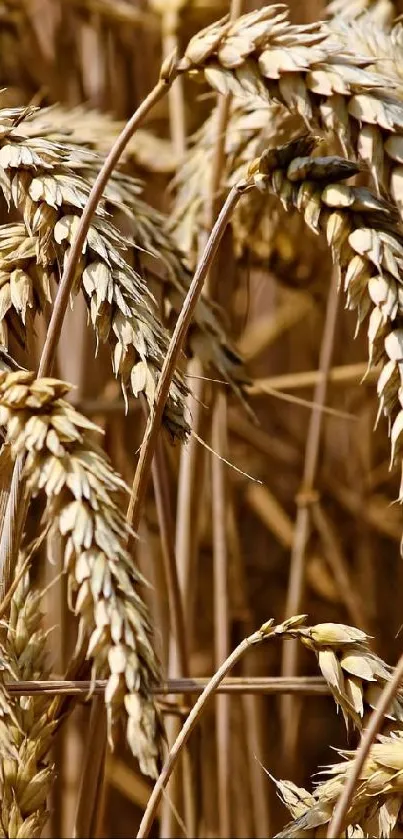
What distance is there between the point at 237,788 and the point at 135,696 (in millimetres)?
1019

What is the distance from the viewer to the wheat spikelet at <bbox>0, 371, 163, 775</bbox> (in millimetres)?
453

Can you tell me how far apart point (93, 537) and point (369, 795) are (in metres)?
0.24

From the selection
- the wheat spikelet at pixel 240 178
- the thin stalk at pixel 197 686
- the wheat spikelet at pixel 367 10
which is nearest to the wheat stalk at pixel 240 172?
the wheat spikelet at pixel 240 178

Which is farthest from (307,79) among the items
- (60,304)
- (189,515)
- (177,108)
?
(177,108)

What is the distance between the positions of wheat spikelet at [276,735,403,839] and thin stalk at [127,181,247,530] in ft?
0.65

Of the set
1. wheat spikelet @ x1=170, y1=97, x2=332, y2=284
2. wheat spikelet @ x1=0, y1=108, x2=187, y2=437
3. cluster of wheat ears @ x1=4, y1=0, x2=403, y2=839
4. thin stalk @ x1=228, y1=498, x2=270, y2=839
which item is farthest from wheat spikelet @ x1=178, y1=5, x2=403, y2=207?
thin stalk @ x1=228, y1=498, x2=270, y2=839

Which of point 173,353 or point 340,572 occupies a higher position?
point 173,353

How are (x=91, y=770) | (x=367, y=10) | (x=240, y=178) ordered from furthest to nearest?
1. (x=367, y=10)
2. (x=240, y=178)
3. (x=91, y=770)

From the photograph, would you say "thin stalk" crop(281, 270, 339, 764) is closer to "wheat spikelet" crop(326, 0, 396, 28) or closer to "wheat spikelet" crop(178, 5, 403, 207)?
"wheat spikelet" crop(326, 0, 396, 28)

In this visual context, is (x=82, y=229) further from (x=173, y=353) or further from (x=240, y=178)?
(x=240, y=178)

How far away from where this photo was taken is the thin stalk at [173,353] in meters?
0.57

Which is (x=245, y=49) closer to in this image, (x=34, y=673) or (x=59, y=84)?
(x=34, y=673)

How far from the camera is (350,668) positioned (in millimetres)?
605

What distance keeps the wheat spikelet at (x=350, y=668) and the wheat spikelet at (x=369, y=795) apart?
0.02 m
